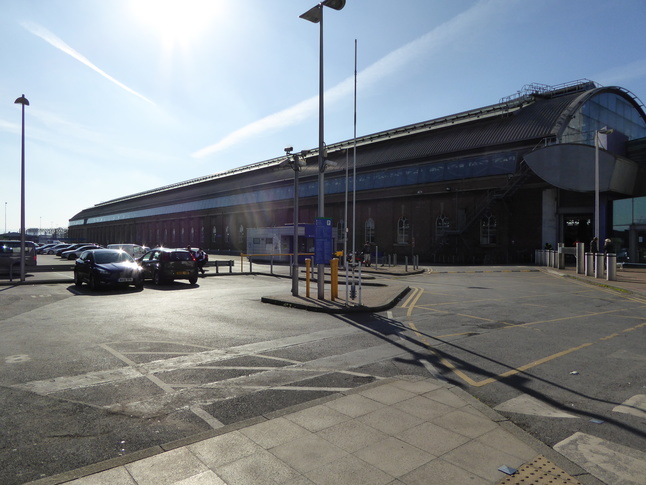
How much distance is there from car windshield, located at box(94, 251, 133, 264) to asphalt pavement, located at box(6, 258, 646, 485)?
15736mm

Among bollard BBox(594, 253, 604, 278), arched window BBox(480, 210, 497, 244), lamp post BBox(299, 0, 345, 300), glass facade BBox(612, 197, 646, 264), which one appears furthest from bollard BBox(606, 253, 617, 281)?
arched window BBox(480, 210, 497, 244)

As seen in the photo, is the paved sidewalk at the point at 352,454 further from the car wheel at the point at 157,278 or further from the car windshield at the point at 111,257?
the car wheel at the point at 157,278

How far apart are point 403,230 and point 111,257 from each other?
3405cm

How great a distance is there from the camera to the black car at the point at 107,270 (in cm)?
1678

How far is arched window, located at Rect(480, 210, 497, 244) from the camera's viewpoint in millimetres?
39406

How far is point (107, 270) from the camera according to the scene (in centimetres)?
1683

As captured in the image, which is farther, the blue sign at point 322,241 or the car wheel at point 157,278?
the car wheel at point 157,278

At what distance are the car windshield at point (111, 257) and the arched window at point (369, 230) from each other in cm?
3468

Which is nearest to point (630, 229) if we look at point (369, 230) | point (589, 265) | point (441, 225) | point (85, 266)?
point (589, 265)

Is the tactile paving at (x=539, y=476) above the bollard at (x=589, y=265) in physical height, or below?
below

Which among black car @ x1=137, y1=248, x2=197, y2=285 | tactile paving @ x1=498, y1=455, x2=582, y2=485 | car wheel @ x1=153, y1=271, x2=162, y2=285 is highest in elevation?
black car @ x1=137, y1=248, x2=197, y2=285

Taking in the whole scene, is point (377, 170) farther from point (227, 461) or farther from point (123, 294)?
point (227, 461)

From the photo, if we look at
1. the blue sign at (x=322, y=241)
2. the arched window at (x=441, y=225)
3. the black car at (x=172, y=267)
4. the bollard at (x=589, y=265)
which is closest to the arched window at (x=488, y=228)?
the arched window at (x=441, y=225)

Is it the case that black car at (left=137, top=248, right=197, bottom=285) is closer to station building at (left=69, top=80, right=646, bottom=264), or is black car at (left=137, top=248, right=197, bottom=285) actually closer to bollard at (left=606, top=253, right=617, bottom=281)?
station building at (left=69, top=80, right=646, bottom=264)
